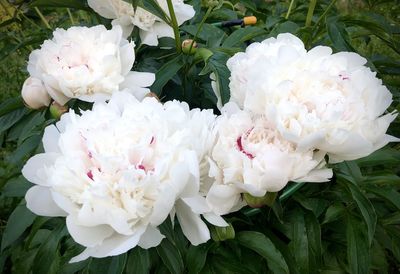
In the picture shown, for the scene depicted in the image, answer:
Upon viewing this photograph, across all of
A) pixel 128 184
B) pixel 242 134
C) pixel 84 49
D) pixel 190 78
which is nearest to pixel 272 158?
pixel 242 134

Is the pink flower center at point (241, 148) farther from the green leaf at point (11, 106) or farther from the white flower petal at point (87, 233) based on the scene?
the green leaf at point (11, 106)

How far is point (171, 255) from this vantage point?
69 centimetres

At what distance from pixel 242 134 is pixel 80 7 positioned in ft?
1.68

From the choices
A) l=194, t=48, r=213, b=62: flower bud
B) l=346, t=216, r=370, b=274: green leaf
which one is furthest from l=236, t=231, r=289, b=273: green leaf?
l=194, t=48, r=213, b=62: flower bud

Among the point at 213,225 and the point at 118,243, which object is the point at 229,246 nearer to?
the point at 213,225

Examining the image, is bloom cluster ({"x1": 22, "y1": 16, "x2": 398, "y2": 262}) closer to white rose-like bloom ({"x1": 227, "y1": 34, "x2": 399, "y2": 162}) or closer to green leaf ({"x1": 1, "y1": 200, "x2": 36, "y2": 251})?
white rose-like bloom ({"x1": 227, "y1": 34, "x2": 399, "y2": 162})

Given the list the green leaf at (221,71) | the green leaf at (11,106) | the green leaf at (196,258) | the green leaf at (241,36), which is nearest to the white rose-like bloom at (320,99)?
Answer: the green leaf at (221,71)

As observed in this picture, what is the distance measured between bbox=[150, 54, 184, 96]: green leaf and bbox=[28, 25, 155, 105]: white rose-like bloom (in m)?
0.10

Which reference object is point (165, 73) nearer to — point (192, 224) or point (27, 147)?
point (27, 147)

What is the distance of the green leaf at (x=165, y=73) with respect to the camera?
96cm

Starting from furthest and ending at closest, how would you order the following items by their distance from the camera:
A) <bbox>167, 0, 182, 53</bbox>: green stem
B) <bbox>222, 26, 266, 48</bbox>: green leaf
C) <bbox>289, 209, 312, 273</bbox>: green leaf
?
1. <bbox>222, 26, 266, 48</bbox>: green leaf
2. <bbox>167, 0, 182, 53</bbox>: green stem
3. <bbox>289, 209, 312, 273</bbox>: green leaf

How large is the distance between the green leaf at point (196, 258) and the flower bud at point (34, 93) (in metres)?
0.33

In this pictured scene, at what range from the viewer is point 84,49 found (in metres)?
0.85

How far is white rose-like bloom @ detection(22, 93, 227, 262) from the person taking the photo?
0.58 m
